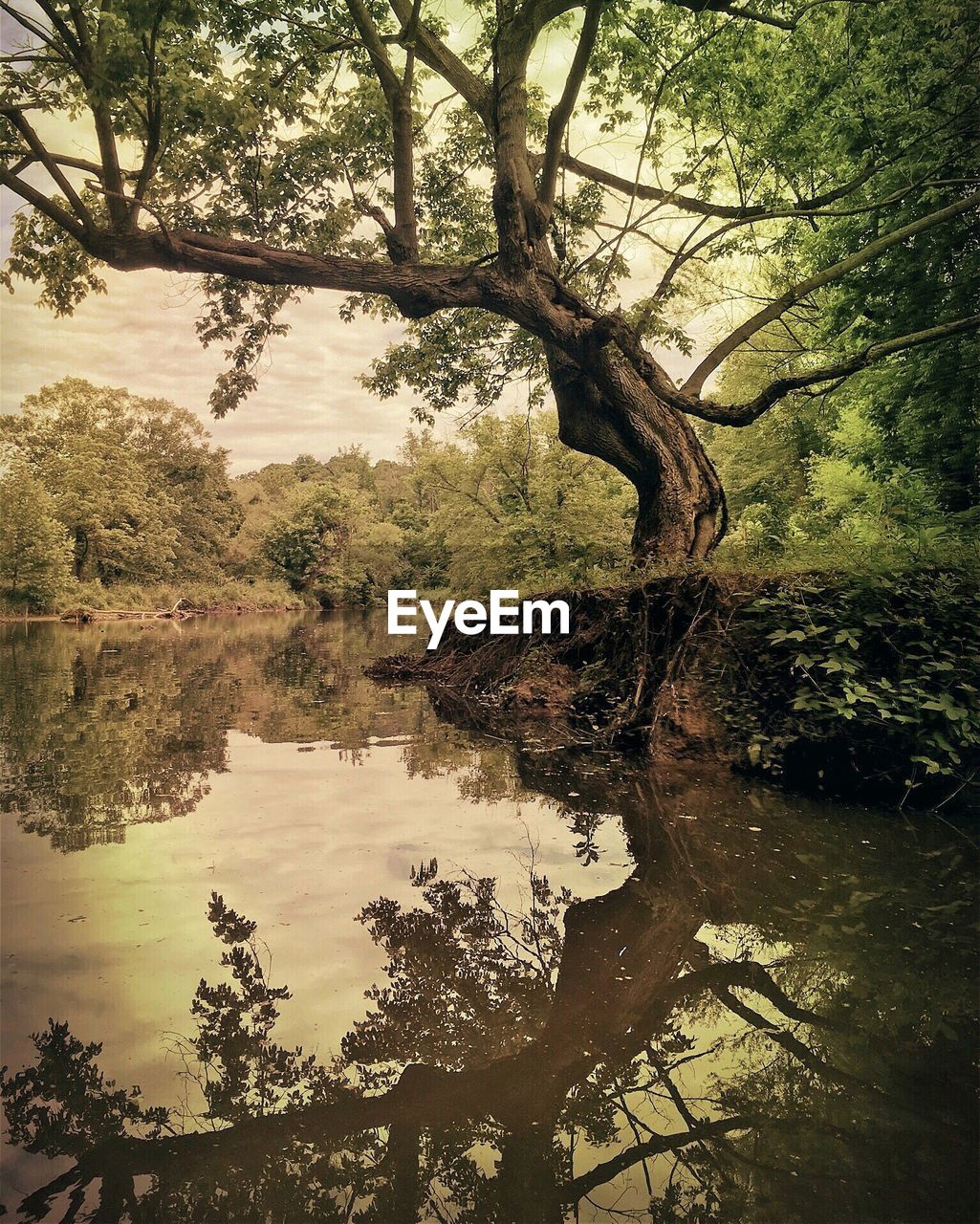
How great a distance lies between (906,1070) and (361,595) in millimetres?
50723

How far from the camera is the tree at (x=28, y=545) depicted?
27.2 meters

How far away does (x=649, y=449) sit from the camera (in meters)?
9.04

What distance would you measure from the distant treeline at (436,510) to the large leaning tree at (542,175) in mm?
1833

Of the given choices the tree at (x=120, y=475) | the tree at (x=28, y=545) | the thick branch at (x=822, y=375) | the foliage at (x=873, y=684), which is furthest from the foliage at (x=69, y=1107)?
the tree at (x=120, y=475)

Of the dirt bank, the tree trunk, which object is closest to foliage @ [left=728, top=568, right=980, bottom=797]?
the dirt bank

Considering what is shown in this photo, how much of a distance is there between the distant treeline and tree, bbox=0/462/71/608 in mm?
63

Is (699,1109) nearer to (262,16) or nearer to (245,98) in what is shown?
(245,98)

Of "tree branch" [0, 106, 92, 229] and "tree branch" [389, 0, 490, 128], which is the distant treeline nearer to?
"tree branch" [389, 0, 490, 128]

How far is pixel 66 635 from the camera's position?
64.5 feet

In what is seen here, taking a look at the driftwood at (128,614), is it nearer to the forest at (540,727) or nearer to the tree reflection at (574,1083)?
the forest at (540,727)

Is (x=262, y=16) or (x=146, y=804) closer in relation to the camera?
(x=146, y=804)

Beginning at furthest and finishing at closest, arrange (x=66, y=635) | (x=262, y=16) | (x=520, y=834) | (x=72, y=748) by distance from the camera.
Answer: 1. (x=66, y=635)
2. (x=262, y=16)
3. (x=72, y=748)
4. (x=520, y=834)

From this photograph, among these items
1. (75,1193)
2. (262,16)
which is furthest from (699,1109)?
(262,16)

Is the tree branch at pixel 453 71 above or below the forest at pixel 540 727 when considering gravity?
above
